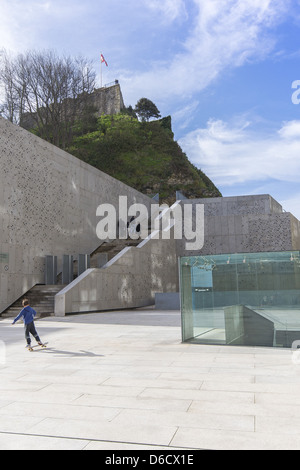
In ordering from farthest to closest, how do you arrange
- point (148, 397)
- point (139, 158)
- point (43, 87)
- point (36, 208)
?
1. point (139, 158)
2. point (43, 87)
3. point (36, 208)
4. point (148, 397)

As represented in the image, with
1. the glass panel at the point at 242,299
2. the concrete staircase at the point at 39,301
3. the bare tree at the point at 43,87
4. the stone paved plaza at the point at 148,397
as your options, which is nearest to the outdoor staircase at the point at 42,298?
the concrete staircase at the point at 39,301

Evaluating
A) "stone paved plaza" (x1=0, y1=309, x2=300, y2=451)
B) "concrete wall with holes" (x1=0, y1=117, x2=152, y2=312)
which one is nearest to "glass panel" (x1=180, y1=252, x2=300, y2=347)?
"stone paved plaza" (x1=0, y1=309, x2=300, y2=451)

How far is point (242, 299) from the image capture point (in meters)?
8.62

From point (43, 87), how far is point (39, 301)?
30.8m

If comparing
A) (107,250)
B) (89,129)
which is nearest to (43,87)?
(89,129)

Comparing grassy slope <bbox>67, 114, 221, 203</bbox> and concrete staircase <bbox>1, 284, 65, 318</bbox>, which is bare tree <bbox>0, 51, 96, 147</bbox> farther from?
concrete staircase <bbox>1, 284, 65, 318</bbox>

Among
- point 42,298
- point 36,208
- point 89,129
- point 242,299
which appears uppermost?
point 89,129

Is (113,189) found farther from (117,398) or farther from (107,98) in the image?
(107,98)

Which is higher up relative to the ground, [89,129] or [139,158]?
[89,129]

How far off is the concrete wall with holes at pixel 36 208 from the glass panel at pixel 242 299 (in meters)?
9.75

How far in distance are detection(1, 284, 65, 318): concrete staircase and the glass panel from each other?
844 cm

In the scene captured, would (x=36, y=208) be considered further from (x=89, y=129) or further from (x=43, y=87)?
(x=89, y=129)

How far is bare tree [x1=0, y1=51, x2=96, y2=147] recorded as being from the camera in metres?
40.5
